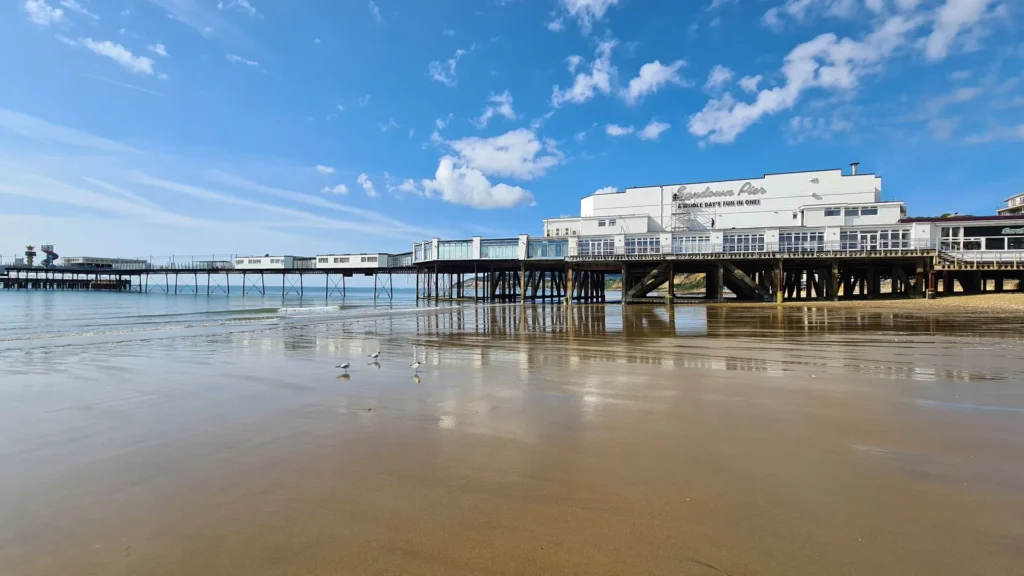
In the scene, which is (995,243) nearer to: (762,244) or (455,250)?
(762,244)

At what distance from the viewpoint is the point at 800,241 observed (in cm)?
3756

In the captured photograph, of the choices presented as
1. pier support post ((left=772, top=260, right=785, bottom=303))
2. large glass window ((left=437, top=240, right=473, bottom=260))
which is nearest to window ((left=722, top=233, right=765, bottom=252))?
pier support post ((left=772, top=260, right=785, bottom=303))

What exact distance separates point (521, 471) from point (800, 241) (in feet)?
136

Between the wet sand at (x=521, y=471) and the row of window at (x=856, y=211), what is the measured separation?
3667cm

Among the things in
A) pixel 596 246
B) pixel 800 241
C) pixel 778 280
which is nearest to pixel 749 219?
pixel 800 241

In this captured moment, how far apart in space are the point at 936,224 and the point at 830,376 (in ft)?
128

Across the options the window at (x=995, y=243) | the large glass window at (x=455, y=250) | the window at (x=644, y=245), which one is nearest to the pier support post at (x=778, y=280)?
the window at (x=644, y=245)

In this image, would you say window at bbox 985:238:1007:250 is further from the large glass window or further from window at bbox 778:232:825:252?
the large glass window

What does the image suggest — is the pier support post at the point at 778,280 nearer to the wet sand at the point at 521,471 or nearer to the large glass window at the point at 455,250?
the wet sand at the point at 521,471

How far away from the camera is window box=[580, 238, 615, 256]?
42.5 meters

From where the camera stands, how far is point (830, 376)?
25.0 ft

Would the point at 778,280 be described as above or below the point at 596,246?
below

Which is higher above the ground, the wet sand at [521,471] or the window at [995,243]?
the window at [995,243]

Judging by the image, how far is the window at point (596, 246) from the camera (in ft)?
139
